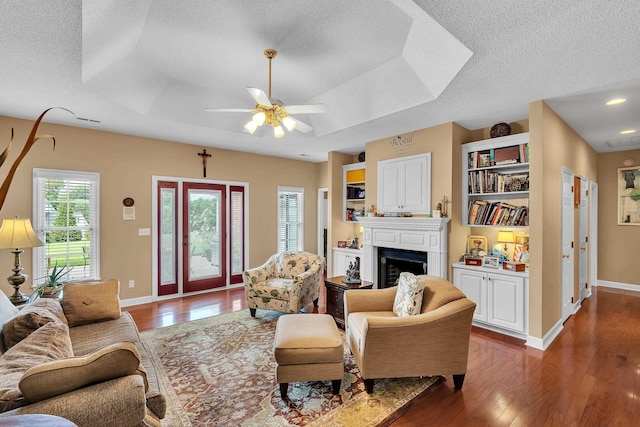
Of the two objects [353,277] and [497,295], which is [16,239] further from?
[497,295]

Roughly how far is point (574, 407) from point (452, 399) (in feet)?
2.83

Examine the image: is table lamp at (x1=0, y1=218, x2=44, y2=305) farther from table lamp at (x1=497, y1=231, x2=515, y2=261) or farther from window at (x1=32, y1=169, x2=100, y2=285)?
table lamp at (x1=497, y1=231, x2=515, y2=261)

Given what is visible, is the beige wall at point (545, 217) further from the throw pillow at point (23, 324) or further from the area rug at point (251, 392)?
the throw pillow at point (23, 324)

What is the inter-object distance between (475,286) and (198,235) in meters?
4.37

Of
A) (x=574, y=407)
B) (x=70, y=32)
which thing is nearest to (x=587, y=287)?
(x=574, y=407)

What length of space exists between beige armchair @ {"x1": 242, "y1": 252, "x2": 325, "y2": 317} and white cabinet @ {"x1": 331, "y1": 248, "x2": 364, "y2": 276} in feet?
3.88

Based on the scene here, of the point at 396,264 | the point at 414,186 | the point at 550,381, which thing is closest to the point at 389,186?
the point at 414,186

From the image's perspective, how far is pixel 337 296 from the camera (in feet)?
12.0

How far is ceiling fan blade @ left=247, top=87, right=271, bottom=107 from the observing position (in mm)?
2344

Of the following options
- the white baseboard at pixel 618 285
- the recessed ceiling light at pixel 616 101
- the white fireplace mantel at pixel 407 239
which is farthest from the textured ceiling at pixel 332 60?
the white baseboard at pixel 618 285

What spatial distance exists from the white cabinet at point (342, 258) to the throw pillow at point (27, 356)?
4100mm

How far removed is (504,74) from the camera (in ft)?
8.72

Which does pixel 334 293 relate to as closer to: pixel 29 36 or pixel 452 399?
pixel 452 399

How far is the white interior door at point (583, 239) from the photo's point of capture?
14.9ft
